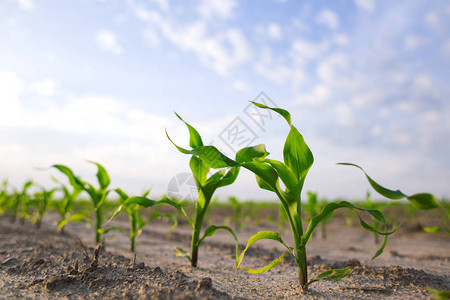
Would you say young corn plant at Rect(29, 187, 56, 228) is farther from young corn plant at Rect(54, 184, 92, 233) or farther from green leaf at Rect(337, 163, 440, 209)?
green leaf at Rect(337, 163, 440, 209)

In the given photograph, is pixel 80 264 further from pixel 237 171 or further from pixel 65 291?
pixel 237 171

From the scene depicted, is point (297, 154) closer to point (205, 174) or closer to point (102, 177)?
point (205, 174)

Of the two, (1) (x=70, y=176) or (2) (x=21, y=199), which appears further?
(2) (x=21, y=199)

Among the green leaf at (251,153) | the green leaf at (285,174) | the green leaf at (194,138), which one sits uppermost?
the green leaf at (194,138)

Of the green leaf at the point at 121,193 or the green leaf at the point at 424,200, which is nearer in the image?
the green leaf at the point at 424,200

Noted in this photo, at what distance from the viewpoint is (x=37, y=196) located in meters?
5.39

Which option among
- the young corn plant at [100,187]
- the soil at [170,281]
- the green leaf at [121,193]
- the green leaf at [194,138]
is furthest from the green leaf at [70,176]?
the green leaf at [194,138]

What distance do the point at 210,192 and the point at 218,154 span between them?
2.49 feet

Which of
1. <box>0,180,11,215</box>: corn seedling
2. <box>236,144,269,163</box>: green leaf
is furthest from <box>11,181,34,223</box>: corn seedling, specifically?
<box>236,144,269,163</box>: green leaf

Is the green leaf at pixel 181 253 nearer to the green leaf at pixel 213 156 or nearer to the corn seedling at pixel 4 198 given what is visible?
the green leaf at pixel 213 156

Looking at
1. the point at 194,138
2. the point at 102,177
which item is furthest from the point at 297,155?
the point at 102,177

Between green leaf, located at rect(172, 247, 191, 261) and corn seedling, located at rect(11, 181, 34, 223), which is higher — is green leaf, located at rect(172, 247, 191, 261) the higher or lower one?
the lower one

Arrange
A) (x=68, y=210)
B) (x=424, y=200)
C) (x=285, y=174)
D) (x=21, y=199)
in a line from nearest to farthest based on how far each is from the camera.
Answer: (x=424, y=200) → (x=285, y=174) → (x=68, y=210) → (x=21, y=199)

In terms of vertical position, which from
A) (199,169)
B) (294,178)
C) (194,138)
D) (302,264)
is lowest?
(302,264)
